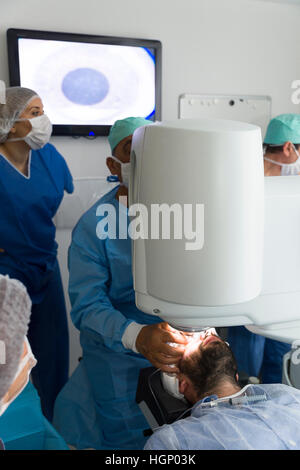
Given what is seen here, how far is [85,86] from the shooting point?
2463mm

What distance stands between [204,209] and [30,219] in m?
1.49

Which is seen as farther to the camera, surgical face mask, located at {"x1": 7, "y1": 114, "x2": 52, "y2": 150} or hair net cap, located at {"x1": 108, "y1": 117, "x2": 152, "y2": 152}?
surgical face mask, located at {"x1": 7, "y1": 114, "x2": 52, "y2": 150}

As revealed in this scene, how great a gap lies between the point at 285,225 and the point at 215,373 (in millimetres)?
615

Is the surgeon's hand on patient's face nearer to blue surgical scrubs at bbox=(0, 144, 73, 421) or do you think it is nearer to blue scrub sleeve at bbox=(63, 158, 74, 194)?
blue surgical scrubs at bbox=(0, 144, 73, 421)

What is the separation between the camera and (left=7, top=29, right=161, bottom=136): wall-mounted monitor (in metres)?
2.31

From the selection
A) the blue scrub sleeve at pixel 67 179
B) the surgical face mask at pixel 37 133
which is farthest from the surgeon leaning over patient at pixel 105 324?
the blue scrub sleeve at pixel 67 179

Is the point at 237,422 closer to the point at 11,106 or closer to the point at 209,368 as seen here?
the point at 209,368

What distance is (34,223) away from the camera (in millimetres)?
2002

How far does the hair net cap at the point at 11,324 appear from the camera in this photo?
684mm

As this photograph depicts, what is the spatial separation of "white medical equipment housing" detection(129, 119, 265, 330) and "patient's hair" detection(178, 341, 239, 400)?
1.75 ft

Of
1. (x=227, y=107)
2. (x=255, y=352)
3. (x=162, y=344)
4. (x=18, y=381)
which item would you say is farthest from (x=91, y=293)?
(x=227, y=107)

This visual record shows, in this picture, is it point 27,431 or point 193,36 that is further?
point 193,36

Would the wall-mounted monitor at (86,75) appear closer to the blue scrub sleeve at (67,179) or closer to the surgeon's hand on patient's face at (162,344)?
the blue scrub sleeve at (67,179)

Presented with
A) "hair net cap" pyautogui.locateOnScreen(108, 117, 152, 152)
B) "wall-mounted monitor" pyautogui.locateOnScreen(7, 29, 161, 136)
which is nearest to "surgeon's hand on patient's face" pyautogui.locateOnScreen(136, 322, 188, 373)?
"hair net cap" pyautogui.locateOnScreen(108, 117, 152, 152)
